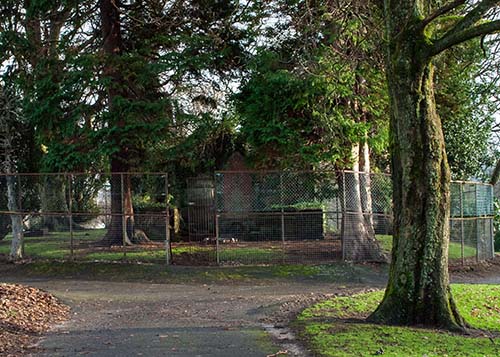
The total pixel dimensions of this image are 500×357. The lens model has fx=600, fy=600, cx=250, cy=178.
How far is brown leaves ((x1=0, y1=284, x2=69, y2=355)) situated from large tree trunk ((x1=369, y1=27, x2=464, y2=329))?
215 inches

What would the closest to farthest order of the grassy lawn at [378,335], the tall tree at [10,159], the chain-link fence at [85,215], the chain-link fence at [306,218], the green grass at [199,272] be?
the grassy lawn at [378,335] < the green grass at [199,272] < the chain-link fence at [306,218] < the chain-link fence at [85,215] < the tall tree at [10,159]

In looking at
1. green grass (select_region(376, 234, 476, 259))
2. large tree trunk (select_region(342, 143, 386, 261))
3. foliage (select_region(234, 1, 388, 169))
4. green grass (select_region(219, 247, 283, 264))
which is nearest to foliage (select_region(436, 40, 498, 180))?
foliage (select_region(234, 1, 388, 169))

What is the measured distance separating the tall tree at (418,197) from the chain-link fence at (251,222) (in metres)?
7.10

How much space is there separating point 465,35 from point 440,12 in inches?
21.0

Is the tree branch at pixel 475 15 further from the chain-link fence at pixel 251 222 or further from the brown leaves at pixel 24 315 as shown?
the chain-link fence at pixel 251 222

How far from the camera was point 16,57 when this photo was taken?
19969 mm

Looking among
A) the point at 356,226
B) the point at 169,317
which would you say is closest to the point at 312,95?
the point at 356,226

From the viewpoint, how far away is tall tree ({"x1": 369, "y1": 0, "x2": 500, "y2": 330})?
966cm

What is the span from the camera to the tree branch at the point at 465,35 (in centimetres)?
891

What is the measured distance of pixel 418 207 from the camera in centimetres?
973

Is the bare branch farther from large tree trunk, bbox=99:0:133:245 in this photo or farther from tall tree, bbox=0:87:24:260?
tall tree, bbox=0:87:24:260

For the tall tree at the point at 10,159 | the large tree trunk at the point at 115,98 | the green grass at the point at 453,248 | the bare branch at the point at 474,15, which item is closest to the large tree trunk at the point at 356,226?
the green grass at the point at 453,248

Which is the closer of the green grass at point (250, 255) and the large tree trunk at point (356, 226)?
the green grass at point (250, 255)

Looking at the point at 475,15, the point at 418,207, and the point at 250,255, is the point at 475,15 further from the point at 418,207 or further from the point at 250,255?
the point at 250,255
